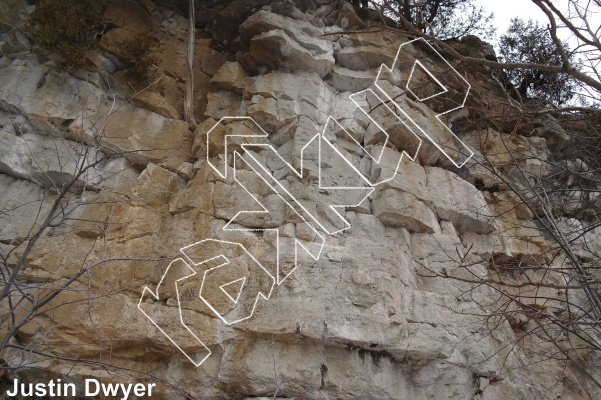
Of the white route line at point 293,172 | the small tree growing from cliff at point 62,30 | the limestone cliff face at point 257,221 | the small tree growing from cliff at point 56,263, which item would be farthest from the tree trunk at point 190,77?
the small tree growing from cliff at point 62,30

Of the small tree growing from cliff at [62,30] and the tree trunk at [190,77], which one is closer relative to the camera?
the small tree growing from cliff at [62,30]

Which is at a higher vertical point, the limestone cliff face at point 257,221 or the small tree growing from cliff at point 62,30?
the small tree growing from cliff at point 62,30

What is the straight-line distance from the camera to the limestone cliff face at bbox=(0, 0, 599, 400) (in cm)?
365

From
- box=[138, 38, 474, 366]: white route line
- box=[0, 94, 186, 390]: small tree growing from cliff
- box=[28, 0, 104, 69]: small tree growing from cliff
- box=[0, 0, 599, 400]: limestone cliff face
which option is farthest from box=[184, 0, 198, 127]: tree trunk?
box=[28, 0, 104, 69]: small tree growing from cliff

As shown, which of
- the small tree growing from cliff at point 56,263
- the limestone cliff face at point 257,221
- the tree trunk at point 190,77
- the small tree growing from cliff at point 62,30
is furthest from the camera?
the tree trunk at point 190,77

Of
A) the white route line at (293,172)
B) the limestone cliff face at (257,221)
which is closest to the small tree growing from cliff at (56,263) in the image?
the limestone cliff face at (257,221)

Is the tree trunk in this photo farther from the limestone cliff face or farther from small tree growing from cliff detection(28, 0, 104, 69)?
small tree growing from cliff detection(28, 0, 104, 69)

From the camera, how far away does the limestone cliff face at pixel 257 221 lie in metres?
3.65

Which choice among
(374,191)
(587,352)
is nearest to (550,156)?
(587,352)

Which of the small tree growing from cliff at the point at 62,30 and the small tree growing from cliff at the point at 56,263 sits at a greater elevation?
the small tree growing from cliff at the point at 62,30

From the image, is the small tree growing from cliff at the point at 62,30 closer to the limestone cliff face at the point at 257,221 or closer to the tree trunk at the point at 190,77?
the limestone cliff face at the point at 257,221

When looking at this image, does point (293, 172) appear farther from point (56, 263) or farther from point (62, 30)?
point (62, 30)

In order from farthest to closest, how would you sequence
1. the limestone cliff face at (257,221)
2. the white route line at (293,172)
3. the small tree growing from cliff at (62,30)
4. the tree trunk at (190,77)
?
the tree trunk at (190,77) → the small tree growing from cliff at (62,30) → the white route line at (293,172) → the limestone cliff face at (257,221)

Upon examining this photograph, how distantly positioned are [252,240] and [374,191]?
4.85ft
